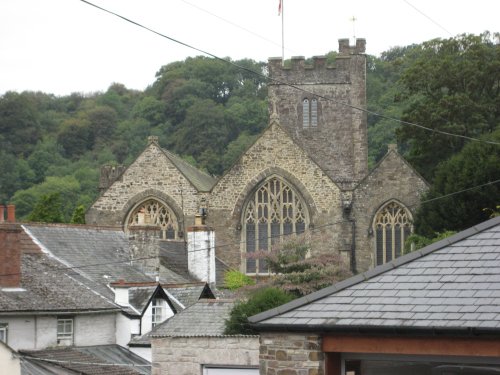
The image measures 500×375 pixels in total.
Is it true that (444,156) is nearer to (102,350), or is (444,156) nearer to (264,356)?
(102,350)

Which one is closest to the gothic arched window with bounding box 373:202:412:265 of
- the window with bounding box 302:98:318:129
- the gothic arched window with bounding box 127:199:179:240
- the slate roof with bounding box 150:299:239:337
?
the gothic arched window with bounding box 127:199:179:240

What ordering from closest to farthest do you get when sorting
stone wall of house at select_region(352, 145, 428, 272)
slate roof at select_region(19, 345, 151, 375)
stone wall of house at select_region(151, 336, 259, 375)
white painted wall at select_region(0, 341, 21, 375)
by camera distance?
stone wall of house at select_region(151, 336, 259, 375) < white painted wall at select_region(0, 341, 21, 375) < slate roof at select_region(19, 345, 151, 375) < stone wall of house at select_region(352, 145, 428, 272)

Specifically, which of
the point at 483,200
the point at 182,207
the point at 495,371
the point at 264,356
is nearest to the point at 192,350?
the point at 264,356

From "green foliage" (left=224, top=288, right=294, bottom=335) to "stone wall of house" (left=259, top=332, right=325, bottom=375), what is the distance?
330 inches

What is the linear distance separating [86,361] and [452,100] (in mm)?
27301

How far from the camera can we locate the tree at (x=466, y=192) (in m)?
43.9

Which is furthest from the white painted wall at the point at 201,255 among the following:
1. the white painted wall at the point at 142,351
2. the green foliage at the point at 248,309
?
the green foliage at the point at 248,309

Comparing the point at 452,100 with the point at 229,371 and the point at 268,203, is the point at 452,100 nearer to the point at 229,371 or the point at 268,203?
the point at 268,203

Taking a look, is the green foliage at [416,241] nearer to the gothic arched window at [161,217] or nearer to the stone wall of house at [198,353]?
the gothic arched window at [161,217]

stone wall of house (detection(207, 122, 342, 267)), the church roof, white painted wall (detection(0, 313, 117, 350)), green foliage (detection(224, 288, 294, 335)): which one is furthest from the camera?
the church roof

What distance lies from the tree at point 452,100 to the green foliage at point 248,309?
27119 millimetres

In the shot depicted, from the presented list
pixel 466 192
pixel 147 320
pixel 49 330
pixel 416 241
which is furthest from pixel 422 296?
A: pixel 466 192

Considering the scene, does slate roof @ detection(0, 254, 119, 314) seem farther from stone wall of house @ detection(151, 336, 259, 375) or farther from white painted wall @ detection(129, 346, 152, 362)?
stone wall of house @ detection(151, 336, 259, 375)

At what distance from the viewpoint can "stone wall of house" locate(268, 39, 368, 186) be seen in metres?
58.0
